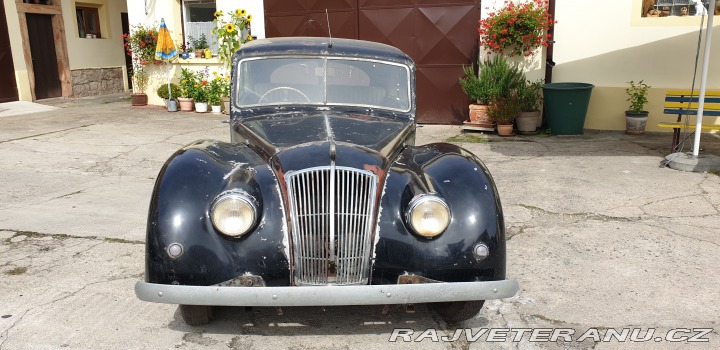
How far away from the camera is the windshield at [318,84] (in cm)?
439

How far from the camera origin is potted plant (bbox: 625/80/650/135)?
30.5ft

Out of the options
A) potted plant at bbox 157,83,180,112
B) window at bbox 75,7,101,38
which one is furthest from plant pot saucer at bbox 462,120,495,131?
window at bbox 75,7,101,38

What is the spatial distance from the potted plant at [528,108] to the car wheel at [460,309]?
6828mm

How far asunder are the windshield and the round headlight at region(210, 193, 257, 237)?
1.54 metres

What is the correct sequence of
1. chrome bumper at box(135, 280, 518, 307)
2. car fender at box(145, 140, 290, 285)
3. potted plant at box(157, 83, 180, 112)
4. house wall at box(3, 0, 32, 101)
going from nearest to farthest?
chrome bumper at box(135, 280, 518, 307) < car fender at box(145, 140, 290, 285) < potted plant at box(157, 83, 180, 112) < house wall at box(3, 0, 32, 101)

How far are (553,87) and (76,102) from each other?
38.5 ft

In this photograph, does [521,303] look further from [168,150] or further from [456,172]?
[168,150]

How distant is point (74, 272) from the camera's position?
165 inches

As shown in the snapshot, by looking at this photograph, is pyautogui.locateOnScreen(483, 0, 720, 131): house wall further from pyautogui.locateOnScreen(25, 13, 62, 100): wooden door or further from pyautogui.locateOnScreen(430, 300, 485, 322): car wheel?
pyautogui.locateOnScreen(25, 13, 62, 100): wooden door

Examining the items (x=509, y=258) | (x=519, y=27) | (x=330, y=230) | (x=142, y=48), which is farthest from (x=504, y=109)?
(x=142, y=48)

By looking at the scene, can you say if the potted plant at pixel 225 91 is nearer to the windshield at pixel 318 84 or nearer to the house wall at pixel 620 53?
the house wall at pixel 620 53

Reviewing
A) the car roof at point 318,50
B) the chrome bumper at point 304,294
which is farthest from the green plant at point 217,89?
the chrome bumper at point 304,294

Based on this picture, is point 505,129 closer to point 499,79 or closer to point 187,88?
point 499,79

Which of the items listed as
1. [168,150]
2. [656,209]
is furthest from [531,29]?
[168,150]
